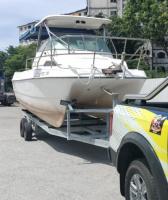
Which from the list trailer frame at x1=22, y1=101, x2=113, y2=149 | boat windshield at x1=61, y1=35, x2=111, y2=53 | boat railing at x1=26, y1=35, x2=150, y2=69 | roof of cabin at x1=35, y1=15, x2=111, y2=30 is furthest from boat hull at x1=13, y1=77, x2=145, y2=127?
roof of cabin at x1=35, y1=15, x2=111, y2=30

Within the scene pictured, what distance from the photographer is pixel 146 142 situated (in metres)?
5.01

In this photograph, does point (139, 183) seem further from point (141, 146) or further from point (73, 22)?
point (73, 22)

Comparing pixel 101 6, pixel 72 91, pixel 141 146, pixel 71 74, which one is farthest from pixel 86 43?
pixel 101 6

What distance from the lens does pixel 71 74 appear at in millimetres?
10172

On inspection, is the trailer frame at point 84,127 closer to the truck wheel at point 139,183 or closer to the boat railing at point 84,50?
the boat railing at point 84,50

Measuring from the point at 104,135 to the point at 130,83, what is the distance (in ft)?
4.23

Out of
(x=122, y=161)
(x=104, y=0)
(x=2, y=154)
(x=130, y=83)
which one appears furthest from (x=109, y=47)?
(x=104, y=0)

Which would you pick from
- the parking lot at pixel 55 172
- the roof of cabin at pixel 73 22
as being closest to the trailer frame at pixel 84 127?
the parking lot at pixel 55 172

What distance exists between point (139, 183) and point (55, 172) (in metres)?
3.56

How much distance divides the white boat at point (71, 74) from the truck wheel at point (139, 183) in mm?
4686

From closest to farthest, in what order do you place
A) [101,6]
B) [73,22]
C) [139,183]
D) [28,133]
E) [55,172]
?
[139,183] < [55,172] < [28,133] < [73,22] < [101,6]

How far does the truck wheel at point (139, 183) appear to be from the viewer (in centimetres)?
493

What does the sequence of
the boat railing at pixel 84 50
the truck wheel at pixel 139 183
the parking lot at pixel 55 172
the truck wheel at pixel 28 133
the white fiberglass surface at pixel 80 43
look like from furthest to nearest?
the truck wheel at pixel 28 133 → the white fiberglass surface at pixel 80 43 → the boat railing at pixel 84 50 → the parking lot at pixel 55 172 → the truck wheel at pixel 139 183

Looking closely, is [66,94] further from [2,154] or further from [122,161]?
[122,161]
